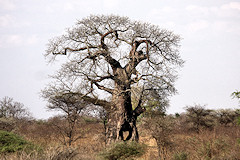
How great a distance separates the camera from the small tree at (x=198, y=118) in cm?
2156

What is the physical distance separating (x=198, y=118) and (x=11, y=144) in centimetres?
1688

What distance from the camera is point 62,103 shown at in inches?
511

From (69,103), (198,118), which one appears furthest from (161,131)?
(198,118)

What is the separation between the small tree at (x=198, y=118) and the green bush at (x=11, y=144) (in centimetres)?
1614

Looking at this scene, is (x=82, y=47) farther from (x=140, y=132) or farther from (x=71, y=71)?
(x=140, y=132)

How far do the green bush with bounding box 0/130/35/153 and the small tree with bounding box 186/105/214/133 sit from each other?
1614cm

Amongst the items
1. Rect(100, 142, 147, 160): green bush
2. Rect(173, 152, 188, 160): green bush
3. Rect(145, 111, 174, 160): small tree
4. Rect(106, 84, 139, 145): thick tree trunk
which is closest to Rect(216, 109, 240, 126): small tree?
Rect(106, 84, 139, 145): thick tree trunk

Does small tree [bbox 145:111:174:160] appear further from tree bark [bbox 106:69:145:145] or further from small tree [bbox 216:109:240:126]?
small tree [bbox 216:109:240:126]

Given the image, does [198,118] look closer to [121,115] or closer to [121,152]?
[121,115]

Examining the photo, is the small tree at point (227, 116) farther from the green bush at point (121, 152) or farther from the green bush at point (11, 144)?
the green bush at point (11, 144)

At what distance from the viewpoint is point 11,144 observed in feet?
30.9

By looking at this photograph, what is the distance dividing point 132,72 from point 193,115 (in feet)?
39.5

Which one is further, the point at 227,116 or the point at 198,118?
the point at 227,116

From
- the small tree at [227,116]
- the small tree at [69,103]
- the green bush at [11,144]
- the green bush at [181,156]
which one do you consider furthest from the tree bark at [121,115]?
the small tree at [227,116]
